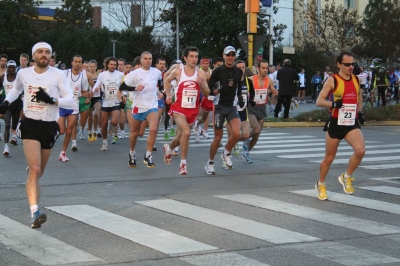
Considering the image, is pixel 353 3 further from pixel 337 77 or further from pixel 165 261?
pixel 165 261

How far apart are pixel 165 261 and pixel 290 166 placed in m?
7.74

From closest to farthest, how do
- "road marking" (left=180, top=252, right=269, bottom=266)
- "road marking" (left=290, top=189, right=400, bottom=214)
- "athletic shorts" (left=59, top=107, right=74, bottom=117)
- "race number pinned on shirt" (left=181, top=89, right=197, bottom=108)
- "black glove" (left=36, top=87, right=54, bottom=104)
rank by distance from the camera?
"road marking" (left=180, top=252, right=269, bottom=266)
"black glove" (left=36, top=87, right=54, bottom=104)
"road marking" (left=290, top=189, right=400, bottom=214)
"race number pinned on shirt" (left=181, top=89, right=197, bottom=108)
"athletic shorts" (left=59, top=107, right=74, bottom=117)

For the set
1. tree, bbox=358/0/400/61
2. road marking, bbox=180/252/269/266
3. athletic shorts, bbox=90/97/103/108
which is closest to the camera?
road marking, bbox=180/252/269/266

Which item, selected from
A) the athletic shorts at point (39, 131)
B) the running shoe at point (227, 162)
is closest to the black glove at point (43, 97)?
the athletic shorts at point (39, 131)

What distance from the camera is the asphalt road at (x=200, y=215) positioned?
7.38 m

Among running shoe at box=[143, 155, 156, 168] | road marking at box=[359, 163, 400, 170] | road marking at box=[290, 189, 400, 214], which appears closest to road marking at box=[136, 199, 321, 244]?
road marking at box=[290, 189, 400, 214]

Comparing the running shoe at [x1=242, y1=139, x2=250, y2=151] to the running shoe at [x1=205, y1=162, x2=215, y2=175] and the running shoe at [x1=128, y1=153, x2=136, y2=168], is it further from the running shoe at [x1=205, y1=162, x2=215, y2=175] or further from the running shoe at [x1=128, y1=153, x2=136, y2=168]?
the running shoe at [x1=128, y1=153, x2=136, y2=168]

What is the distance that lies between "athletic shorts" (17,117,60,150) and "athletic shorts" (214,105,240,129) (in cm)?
497

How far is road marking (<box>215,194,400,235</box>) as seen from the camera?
8.71 meters

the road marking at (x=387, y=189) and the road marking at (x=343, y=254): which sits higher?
the road marking at (x=343, y=254)

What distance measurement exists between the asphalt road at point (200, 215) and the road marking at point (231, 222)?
0.01 metres

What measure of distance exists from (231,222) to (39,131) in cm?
232

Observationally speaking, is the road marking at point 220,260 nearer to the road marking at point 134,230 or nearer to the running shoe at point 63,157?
the road marking at point 134,230

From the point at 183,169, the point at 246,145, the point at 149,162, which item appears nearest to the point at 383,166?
the point at 246,145
